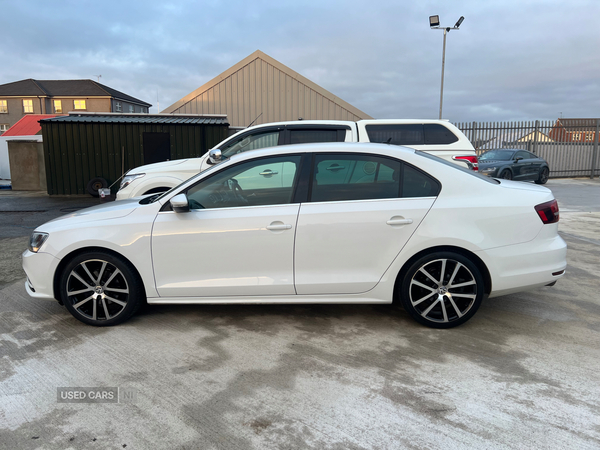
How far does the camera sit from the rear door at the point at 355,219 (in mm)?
3578

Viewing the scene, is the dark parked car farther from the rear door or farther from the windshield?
the rear door

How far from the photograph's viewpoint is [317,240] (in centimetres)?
359

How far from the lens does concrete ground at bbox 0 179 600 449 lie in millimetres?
2432

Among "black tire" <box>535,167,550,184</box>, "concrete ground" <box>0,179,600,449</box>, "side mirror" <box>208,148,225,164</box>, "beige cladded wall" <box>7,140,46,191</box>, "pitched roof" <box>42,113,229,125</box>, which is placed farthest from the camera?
"black tire" <box>535,167,550,184</box>

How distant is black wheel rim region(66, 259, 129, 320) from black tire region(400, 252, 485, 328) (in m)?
2.47

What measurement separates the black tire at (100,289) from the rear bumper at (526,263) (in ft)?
9.94

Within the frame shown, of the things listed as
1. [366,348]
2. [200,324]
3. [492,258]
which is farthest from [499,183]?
[200,324]

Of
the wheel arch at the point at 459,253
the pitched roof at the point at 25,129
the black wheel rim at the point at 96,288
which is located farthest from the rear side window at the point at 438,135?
the pitched roof at the point at 25,129

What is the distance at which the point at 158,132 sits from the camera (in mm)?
14516

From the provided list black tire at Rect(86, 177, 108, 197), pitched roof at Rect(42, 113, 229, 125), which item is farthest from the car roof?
black tire at Rect(86, 177, 108, 197)

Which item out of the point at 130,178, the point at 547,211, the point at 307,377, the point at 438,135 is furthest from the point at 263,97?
the point at 307,377

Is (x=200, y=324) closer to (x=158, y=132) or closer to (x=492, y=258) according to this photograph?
(x=492, y=258)

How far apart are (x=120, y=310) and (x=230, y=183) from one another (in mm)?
1508

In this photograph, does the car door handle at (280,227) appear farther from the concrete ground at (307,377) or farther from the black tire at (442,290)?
the black tire at (442,290)
